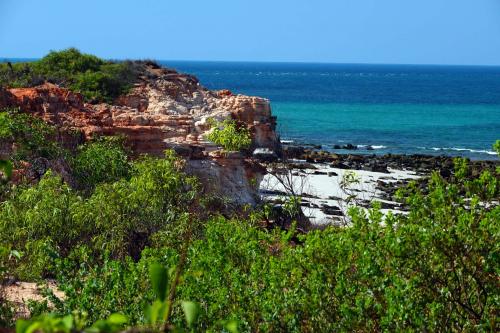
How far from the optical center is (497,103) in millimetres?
115938

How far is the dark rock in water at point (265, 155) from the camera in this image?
3108 centimetres

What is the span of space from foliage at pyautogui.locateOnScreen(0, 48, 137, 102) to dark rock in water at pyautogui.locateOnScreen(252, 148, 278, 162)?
739cm

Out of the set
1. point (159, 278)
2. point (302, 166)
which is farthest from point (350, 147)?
point (159, 278)

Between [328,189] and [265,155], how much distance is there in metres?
8.72

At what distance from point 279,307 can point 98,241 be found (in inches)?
312

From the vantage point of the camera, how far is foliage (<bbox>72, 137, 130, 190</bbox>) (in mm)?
22547

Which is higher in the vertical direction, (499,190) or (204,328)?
(499,190)

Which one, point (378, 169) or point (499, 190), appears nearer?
point (499, 190)

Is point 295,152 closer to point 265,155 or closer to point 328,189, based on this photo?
point 328,189

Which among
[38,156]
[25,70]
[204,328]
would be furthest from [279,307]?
[25,70]

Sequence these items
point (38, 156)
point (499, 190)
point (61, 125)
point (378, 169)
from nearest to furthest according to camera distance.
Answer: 1. point (499, 190)
2. point (38, 156)
3. point (61, 125)
4. point (378, 169)

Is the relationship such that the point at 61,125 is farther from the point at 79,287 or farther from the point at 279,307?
the point at 279,307

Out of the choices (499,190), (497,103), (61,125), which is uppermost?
(499,190)

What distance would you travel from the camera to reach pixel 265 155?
3170 cm
